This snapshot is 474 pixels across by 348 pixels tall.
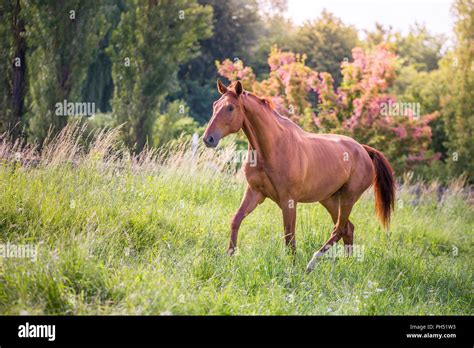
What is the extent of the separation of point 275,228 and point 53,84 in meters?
7.80

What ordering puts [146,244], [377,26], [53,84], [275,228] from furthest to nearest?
[377,26], [53,84], [275,228], [146,244]

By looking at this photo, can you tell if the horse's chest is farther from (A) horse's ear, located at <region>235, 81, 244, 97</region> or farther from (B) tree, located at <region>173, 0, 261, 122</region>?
(B) tree, located at <region>173, 0, 261, 122</region>

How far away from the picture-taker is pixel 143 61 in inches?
640

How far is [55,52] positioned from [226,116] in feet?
28.5

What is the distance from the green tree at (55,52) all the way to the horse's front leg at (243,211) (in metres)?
7.89

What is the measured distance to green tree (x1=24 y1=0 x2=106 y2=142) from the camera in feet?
44.3

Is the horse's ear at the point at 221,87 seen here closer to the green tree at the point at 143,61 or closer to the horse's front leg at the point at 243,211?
the horse's front leg at the point at 243,211

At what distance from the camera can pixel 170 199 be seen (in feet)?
28.5

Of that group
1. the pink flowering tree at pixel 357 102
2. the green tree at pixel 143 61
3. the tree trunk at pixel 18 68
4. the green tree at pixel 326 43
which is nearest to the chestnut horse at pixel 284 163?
the pink flowering tree at pixel 357 102

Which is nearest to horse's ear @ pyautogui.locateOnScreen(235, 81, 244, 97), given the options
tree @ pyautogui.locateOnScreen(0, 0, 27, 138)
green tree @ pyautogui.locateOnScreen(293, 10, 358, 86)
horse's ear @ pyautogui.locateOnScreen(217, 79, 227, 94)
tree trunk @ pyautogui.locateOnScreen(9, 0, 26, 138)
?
horse's ear @ pyautogui.locateOnScreen(217, 79, 227, 94)

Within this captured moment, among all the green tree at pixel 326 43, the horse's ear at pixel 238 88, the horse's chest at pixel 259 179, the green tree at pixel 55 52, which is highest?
the green tree at pixel 326 43

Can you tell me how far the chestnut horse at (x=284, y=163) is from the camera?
6.74 m
